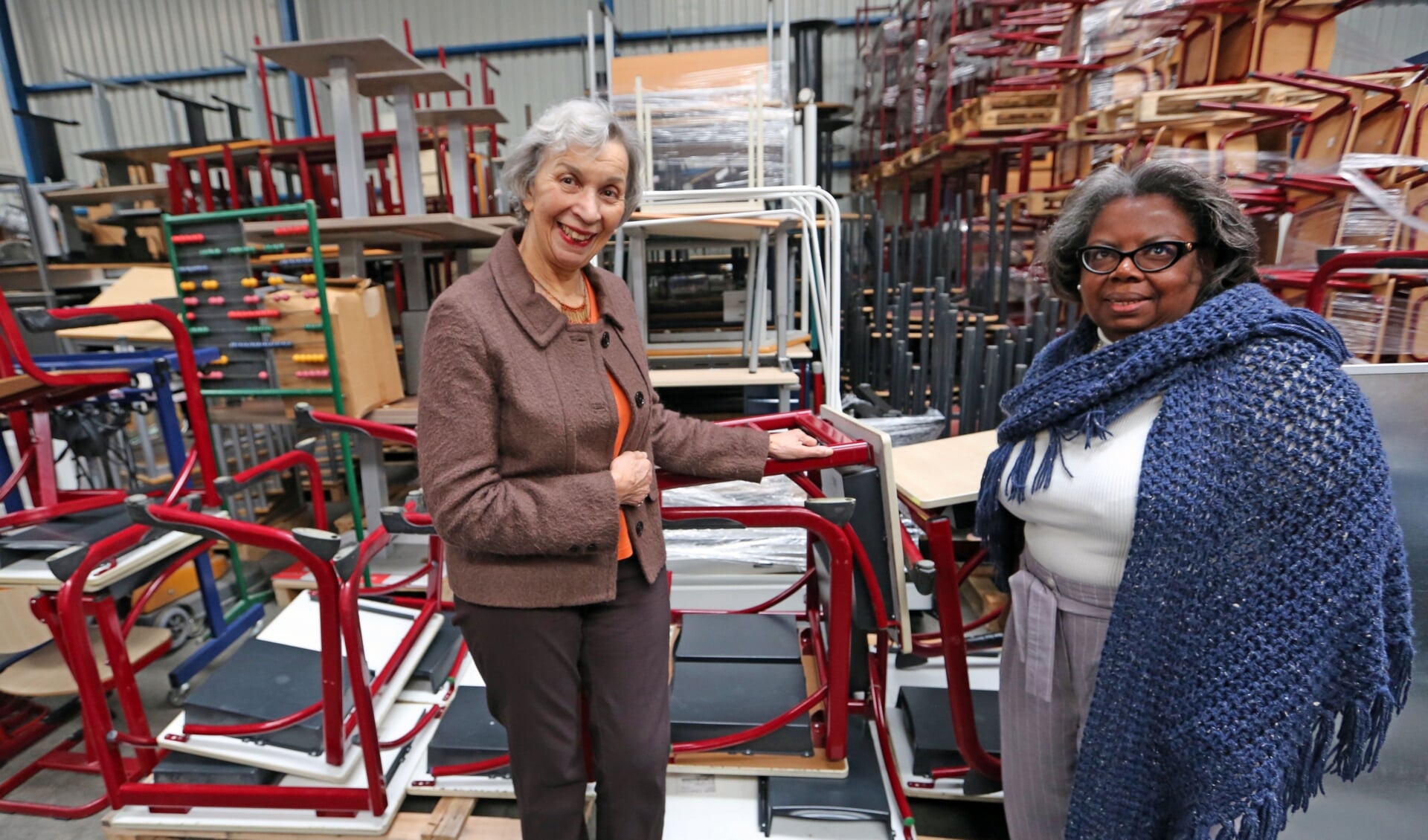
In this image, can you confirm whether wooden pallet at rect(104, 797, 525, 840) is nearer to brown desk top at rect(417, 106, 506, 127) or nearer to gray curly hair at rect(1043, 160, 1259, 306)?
gray curly hair at rect(1043, 160, 1259, 306)

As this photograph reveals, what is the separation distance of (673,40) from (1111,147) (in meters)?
5.54

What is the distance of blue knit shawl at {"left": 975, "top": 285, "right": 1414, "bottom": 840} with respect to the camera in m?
0.84

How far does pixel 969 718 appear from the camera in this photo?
59.5 inches

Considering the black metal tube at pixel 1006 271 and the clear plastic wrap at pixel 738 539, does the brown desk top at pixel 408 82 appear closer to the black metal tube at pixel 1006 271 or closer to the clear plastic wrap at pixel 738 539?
the clear plastic wrap at pixel 738 539

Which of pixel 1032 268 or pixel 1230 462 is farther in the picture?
pixel 1032 268

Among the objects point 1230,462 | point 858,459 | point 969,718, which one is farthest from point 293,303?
point 1230,462

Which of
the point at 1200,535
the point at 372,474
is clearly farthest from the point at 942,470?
the point at 372,474

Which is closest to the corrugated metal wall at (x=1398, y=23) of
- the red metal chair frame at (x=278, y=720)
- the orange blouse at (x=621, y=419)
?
the orange blouse at (x=621, y=419)

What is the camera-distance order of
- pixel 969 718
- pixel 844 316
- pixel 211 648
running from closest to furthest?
pixel 969 718 < pixel 211 648 < pixel 844 316

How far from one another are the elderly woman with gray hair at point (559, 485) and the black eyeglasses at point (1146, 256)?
756 mm

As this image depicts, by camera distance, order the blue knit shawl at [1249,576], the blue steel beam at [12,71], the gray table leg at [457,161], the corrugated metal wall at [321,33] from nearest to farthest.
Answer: the blue knit shawl at [1249,576] → the gray table leg at [457,161] → the blue steel beam at [12,71] → the corrugated metal wall at [321,33]

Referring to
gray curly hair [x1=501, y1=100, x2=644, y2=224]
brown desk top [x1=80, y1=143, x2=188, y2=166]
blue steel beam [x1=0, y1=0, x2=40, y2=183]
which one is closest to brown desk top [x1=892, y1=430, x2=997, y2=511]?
gray curly hair [x1=501, y1=100, x2=644, y2=224]

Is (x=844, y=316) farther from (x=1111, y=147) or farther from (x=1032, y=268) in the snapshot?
(x=1032, y=268)

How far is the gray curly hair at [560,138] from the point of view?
1.00 meters
